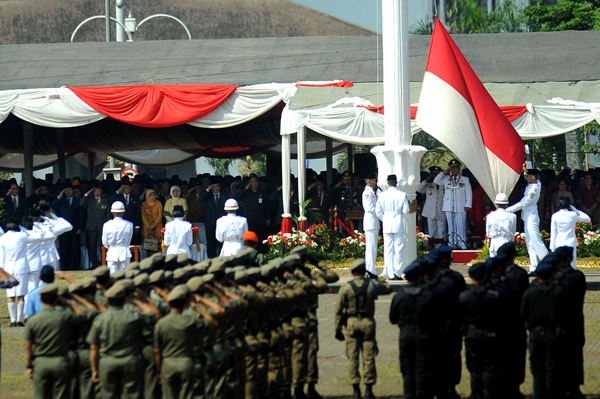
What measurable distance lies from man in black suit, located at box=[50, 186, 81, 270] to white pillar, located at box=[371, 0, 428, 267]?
7174mm

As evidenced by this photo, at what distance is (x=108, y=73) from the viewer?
2389 cm

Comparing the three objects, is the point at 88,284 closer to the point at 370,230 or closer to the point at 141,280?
the point at 141,280

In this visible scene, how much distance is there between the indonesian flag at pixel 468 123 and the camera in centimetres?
1767

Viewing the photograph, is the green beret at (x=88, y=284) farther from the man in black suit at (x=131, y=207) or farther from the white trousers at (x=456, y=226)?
the white trousers at (x=456, y=226)

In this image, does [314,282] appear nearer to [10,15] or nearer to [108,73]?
[108,73]

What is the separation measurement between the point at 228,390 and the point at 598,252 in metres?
12.6

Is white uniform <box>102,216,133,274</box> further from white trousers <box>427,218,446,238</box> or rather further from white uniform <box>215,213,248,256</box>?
white trousers <box>427,218,446,238</box>

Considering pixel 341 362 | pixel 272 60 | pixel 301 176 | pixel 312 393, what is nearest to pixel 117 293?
pixel 312 393

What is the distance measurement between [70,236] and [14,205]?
190 cm

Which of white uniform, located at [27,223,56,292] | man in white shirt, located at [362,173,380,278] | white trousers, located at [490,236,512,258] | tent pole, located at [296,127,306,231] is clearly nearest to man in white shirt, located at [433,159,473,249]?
tent pole, located at [296,127,306,231]

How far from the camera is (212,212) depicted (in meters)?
21.5

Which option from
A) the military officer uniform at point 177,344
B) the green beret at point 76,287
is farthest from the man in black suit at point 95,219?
the military officer uniform at point 177,344

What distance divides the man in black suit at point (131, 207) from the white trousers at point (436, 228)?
5.94 meters

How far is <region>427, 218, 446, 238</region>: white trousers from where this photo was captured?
21.3m
